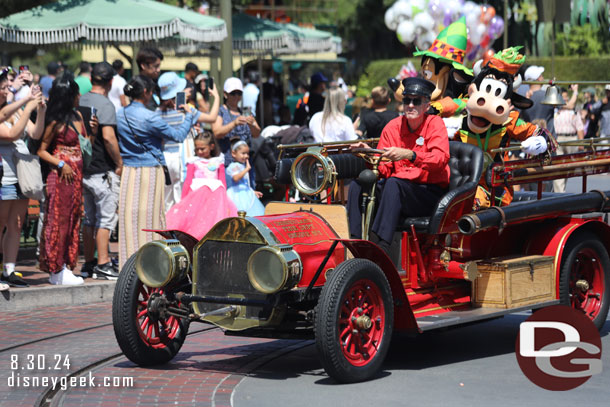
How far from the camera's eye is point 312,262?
6.65 metres

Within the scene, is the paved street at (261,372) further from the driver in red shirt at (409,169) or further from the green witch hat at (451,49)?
the green witch hat at (451,49)

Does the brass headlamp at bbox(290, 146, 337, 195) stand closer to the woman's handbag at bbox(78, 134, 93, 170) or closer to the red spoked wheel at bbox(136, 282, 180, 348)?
the red spoked wheel at bbox(136, 282, 180, 348)

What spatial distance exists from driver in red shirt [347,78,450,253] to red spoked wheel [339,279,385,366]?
0.62m

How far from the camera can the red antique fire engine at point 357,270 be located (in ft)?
20.8

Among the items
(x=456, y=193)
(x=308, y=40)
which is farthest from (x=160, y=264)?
(x=308, y=40)

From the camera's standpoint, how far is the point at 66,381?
6.61m

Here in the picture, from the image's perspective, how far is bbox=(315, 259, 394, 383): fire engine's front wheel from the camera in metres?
6.12

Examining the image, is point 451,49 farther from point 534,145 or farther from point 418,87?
point 418,87

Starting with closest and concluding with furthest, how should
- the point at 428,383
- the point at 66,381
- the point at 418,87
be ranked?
the point at 428,383, the point at 66,381, the point at 418,87

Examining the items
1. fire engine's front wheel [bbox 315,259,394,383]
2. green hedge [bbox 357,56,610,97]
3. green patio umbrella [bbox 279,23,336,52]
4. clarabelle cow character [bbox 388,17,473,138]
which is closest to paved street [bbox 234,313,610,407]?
fire engine's front wheel [bbox 315,259,394,383]

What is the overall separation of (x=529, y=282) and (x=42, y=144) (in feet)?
15.7

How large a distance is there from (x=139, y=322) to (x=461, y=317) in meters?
2.13

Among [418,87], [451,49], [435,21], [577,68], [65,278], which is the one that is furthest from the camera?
[577,68]

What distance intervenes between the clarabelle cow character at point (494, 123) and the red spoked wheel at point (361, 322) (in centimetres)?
164
